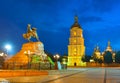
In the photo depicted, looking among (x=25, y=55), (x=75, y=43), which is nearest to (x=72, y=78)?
(x=25, y=55)

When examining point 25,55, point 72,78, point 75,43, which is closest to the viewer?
point 72,78

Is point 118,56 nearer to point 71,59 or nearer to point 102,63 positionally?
point 102,63

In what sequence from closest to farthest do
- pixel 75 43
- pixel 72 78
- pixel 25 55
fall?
pixel 72 78
pixel 25 55
pixel 75 43

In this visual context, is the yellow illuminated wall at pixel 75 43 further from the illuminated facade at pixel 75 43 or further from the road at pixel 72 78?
the road at pixel 72 78

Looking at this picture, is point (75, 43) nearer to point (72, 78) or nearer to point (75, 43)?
point (75, 43)

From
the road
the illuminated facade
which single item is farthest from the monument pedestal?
the illuminated facade

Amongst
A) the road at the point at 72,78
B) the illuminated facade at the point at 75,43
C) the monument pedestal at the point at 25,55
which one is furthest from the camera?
the illuminated facade at the point at 75,43

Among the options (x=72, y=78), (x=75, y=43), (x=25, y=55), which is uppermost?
(x=75, y=43)

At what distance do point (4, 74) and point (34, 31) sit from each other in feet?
84.4

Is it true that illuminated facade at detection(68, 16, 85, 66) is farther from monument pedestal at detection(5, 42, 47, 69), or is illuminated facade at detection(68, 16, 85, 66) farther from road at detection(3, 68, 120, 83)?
road at detection(3, 68, 120, 83)

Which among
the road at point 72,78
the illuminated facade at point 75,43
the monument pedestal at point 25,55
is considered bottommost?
the road at point 72,78

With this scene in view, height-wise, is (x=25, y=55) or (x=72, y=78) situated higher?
(x=25, y=55)

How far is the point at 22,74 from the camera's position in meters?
27.9

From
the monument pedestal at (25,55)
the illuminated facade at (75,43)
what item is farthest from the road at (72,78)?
the illuminated facade at (75,43)
